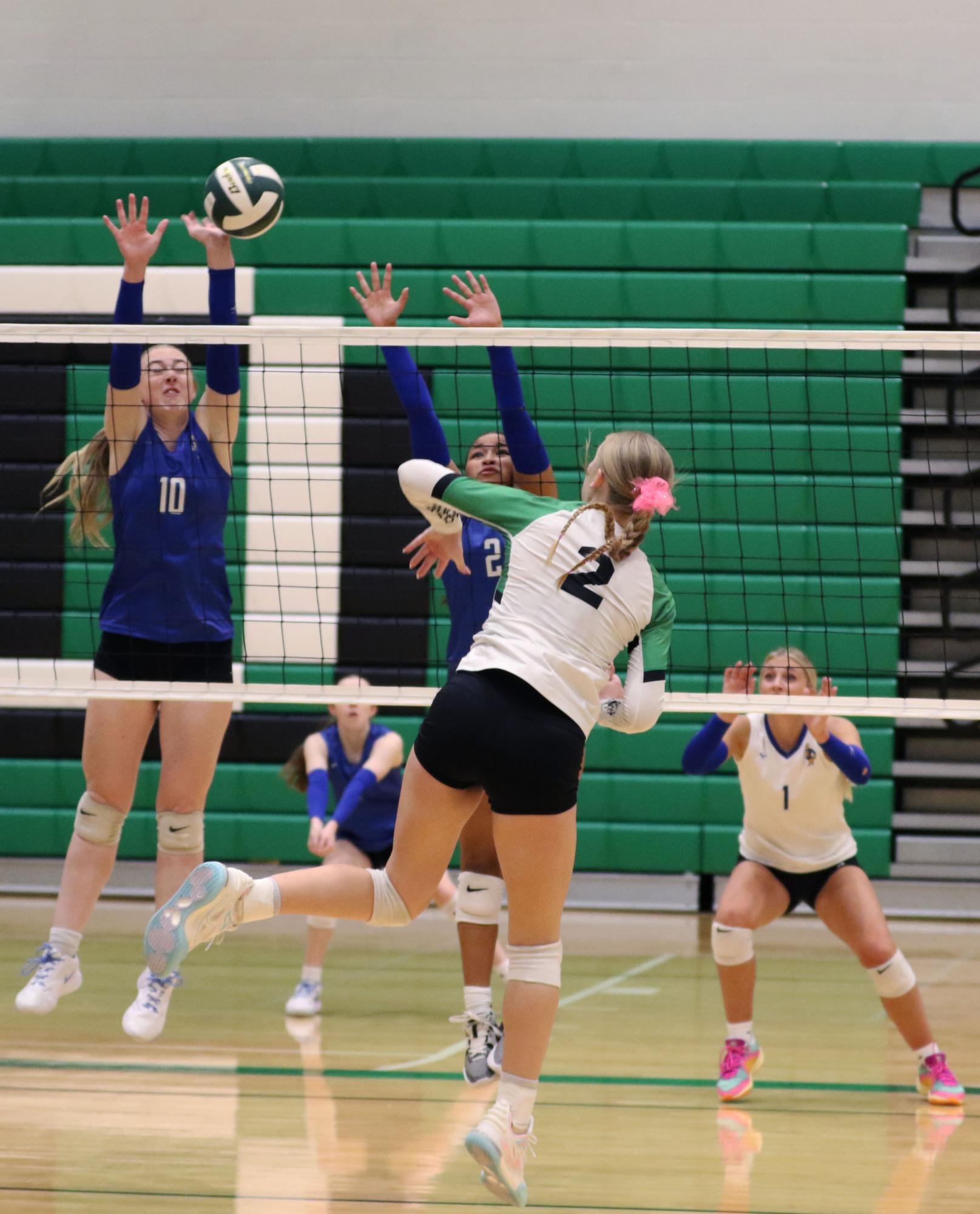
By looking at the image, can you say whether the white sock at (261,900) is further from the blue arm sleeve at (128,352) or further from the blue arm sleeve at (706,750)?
the blue arm sleeve at (706,750)

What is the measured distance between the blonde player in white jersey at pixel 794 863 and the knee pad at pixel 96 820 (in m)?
1.87

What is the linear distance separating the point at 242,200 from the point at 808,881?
287cm

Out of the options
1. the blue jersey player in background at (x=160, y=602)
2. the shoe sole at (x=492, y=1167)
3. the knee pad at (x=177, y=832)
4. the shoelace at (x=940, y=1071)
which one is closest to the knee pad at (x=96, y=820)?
the blue jersey player in background at (x=160, y=602)

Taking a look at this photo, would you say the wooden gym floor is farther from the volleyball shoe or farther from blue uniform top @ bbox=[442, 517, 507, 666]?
blue uniform top @ bbox=[442, 517, 507, 666]

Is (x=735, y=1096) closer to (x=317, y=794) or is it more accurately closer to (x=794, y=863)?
(x=794, y=863)

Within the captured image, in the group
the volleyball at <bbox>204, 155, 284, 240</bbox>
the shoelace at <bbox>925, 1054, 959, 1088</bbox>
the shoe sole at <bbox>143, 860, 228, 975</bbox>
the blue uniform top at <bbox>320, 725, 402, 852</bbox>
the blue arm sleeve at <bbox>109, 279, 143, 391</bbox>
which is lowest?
the shoelace at <bbox>925, 1054, 959, 1088</bbox>

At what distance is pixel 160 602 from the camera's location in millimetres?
4418

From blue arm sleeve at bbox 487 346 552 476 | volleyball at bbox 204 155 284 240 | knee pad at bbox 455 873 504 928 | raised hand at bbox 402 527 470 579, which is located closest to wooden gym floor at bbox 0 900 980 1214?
knee pad at bbox 455 873 504 928

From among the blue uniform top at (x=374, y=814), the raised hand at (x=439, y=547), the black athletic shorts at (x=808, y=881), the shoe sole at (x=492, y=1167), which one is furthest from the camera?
the blue uniform top at (x=374, y=814)

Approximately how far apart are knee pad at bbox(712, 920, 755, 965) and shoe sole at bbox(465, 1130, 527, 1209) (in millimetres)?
1897

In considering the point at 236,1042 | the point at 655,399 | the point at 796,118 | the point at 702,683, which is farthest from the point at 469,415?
the point at 236,1042

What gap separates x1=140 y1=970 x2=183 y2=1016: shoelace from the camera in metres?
4.21

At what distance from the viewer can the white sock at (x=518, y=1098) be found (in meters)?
3.18

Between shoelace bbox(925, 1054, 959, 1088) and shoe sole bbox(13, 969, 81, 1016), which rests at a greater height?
shoe sole bbox(13, 969, 81, 1016)
